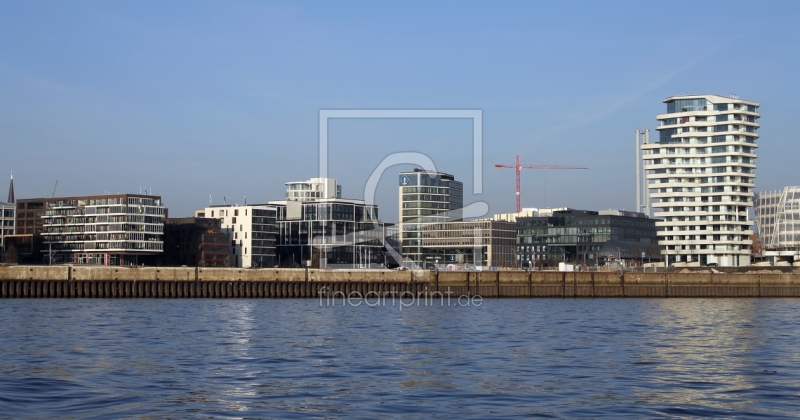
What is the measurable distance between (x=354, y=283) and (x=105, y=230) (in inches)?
3849

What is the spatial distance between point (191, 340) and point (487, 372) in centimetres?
1773

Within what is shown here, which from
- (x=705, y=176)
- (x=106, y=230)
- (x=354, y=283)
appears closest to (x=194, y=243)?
(x=106, y=230)

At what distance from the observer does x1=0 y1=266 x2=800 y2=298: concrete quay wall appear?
9725cm

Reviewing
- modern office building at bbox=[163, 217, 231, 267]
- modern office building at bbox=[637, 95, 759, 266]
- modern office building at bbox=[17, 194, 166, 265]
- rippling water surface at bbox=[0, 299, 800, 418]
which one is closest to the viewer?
rippling water surface at bbox=[0, 299, 800, 418]

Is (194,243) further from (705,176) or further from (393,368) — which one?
(393,368)

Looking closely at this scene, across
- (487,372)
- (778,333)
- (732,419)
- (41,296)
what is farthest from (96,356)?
(41,296)

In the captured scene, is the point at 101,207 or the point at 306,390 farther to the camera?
the point at 101,207

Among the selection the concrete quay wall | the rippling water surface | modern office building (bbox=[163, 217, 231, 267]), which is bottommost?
the rippling water surface

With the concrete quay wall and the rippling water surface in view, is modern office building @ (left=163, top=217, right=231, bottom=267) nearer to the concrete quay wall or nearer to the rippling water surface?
the concrete quay wall

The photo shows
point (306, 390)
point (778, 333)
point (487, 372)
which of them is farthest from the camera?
point (778, 333)

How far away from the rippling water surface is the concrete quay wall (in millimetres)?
39992

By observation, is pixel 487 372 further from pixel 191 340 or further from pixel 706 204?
pixel 706 204

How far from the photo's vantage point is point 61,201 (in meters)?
195

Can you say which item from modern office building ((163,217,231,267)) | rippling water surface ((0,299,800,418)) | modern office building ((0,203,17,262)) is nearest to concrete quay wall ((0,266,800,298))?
A: rippling water surface ((0,299,800,418))
